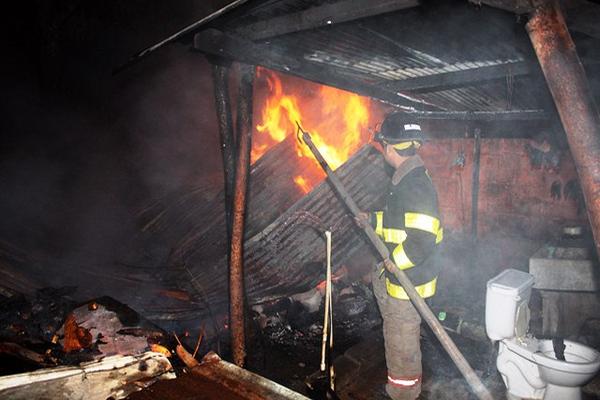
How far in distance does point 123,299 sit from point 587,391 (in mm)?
6425

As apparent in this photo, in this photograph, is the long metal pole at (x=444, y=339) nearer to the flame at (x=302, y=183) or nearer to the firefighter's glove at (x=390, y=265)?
the firefighter's glove at (x=390, y=265)

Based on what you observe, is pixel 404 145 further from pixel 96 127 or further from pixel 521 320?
pixel 96 127

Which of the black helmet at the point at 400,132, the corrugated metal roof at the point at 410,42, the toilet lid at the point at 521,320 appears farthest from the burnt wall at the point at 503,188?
the black helmet at the point at 400,132

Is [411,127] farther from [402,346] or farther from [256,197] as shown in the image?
[256,197]

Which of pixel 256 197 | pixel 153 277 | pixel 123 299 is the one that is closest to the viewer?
pixel 123 299

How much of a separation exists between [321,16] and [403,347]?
3.50m

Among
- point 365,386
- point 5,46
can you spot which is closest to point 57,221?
point 5,46

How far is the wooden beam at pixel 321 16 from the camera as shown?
285 centimetres

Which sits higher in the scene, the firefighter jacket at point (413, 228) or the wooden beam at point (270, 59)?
the wooden beam at point (270, 59)

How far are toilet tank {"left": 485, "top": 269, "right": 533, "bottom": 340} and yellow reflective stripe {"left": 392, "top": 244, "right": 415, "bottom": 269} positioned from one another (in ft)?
4.04

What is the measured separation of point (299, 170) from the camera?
8.64 metres

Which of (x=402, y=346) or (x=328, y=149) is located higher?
(x=328, y=149)

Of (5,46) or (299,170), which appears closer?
(5,46)

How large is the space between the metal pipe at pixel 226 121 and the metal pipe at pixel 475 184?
556cm
